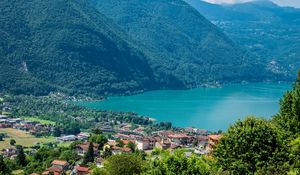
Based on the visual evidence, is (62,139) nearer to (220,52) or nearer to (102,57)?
(102,57)

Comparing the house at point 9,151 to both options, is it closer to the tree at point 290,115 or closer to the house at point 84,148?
the house at point 84,148

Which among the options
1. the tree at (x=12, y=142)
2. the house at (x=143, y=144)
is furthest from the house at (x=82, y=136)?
the house at (x=143, y=144)

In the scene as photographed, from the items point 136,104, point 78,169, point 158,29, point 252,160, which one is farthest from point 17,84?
point 158,29

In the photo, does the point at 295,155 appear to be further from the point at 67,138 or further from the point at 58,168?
the point at 67,138

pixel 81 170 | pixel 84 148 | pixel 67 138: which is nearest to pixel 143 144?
pixel 84 148

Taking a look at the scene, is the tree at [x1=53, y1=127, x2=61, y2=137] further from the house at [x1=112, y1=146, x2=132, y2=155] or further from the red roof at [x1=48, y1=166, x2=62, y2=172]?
the red roof at [x1=48, y1=166, x2=62, y2=172]

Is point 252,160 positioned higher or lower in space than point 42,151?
higher
